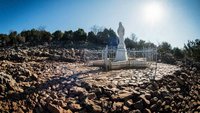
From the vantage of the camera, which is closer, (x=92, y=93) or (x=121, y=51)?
(x=92, y=93)

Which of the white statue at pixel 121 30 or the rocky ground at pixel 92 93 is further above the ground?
the white statue at pixel 121 30

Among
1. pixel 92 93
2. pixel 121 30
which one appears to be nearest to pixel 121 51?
pixel 121 30

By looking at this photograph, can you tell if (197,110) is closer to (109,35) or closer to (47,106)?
(47,106)

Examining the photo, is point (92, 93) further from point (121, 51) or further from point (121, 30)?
point (121, 30)

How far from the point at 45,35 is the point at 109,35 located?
12.3m

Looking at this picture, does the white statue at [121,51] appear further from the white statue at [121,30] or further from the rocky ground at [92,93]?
the rocky ground at [92,93]

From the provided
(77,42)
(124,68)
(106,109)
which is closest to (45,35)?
(77,42)

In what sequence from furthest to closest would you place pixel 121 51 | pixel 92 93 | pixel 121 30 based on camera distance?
pixel 121 30 → pixel 121 51 → pixel 92 93

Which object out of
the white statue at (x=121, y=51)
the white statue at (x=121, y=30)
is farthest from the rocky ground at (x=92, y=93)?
→ the white statue at (x=121, y=30)

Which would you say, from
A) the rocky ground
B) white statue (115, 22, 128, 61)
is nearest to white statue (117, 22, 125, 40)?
white statue (115, 22, 128, 61)

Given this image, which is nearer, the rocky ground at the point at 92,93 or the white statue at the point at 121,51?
the rocky ground at the point at 92,93

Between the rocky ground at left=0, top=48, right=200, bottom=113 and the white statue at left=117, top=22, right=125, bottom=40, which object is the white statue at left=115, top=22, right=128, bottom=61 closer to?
the white statue at left=117, top=22, right=125, bottom=40

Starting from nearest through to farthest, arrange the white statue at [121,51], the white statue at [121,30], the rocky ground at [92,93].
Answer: the rocky ground at [92,93]
the white statue at [121,51]
the white statue at [121,30]

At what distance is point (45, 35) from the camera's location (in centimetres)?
3722
